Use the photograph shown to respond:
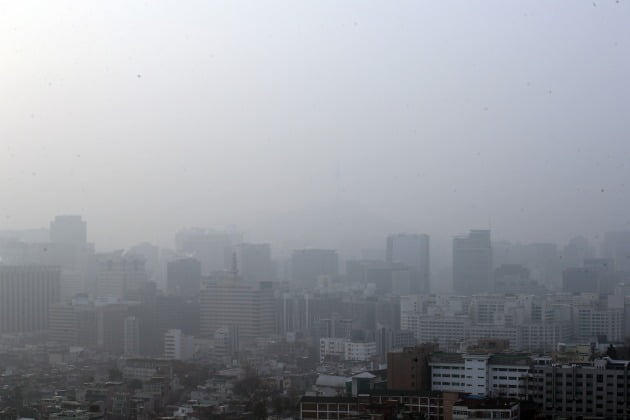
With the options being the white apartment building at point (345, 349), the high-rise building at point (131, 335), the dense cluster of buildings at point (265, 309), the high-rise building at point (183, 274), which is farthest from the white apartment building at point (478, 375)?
the high-rise building at point (183, 274)

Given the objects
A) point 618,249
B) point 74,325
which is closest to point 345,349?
point 618,249

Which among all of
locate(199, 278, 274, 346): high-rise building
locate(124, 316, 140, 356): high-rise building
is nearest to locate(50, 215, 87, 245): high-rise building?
locate(124, 316, 140, 356): high-rise building

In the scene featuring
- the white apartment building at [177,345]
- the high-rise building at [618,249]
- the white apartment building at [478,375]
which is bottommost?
the white apartment building at [177,345]

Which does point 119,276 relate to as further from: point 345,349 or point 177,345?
point 345,349

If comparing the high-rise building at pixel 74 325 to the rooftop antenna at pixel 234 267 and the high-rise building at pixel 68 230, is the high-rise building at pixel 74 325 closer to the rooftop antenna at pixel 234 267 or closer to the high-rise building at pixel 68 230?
the high-rise building at pixel 68 230

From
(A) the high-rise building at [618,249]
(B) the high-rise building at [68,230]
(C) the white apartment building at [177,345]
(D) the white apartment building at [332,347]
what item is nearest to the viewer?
(D) the white apartment building at [332,347]

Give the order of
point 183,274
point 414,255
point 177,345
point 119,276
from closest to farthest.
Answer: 1. point 177,345
2. point 414,255
3. point 119,276
4. point 183,274
